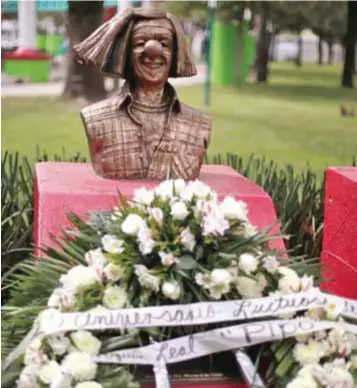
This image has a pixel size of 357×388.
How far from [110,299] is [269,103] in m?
12.6

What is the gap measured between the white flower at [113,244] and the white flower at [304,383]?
612mm

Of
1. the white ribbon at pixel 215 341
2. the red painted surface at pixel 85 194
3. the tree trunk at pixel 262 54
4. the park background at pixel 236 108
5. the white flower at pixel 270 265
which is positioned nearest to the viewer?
the white ribbon at pixel 215 341

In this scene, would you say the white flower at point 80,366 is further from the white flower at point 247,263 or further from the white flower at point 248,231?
the white flower at point 248,231

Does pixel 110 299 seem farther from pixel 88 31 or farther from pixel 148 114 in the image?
pixel 88 31

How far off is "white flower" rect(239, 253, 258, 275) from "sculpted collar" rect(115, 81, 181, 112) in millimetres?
1589

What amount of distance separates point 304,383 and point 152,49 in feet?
6.20

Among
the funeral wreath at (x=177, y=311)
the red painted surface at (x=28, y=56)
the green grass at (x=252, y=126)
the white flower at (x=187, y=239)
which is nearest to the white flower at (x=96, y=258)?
the funeral wreath at (x=177, y=311)

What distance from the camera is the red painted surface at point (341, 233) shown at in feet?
14.1

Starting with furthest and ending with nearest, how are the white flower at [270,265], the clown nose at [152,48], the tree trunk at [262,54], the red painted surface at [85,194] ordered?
the tree trunk at [262,54] < the clown nose at [152,48] < the red painted surface at [85,194] < the white flower at [270,265]

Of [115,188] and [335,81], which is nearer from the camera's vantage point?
[115,188]

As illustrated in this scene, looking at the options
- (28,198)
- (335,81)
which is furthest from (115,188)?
(335,81)

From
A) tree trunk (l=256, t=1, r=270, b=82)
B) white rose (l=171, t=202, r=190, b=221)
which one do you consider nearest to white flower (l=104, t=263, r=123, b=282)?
white rose (l=171, t=202, r=190, b=221)

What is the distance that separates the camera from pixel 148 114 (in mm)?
4297

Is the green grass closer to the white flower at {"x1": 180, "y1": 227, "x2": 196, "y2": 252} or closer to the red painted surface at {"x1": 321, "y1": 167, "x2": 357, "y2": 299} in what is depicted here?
the red painted surface at {"x1": 321, "y1": 167, "x2": 357, "y2": 299}
